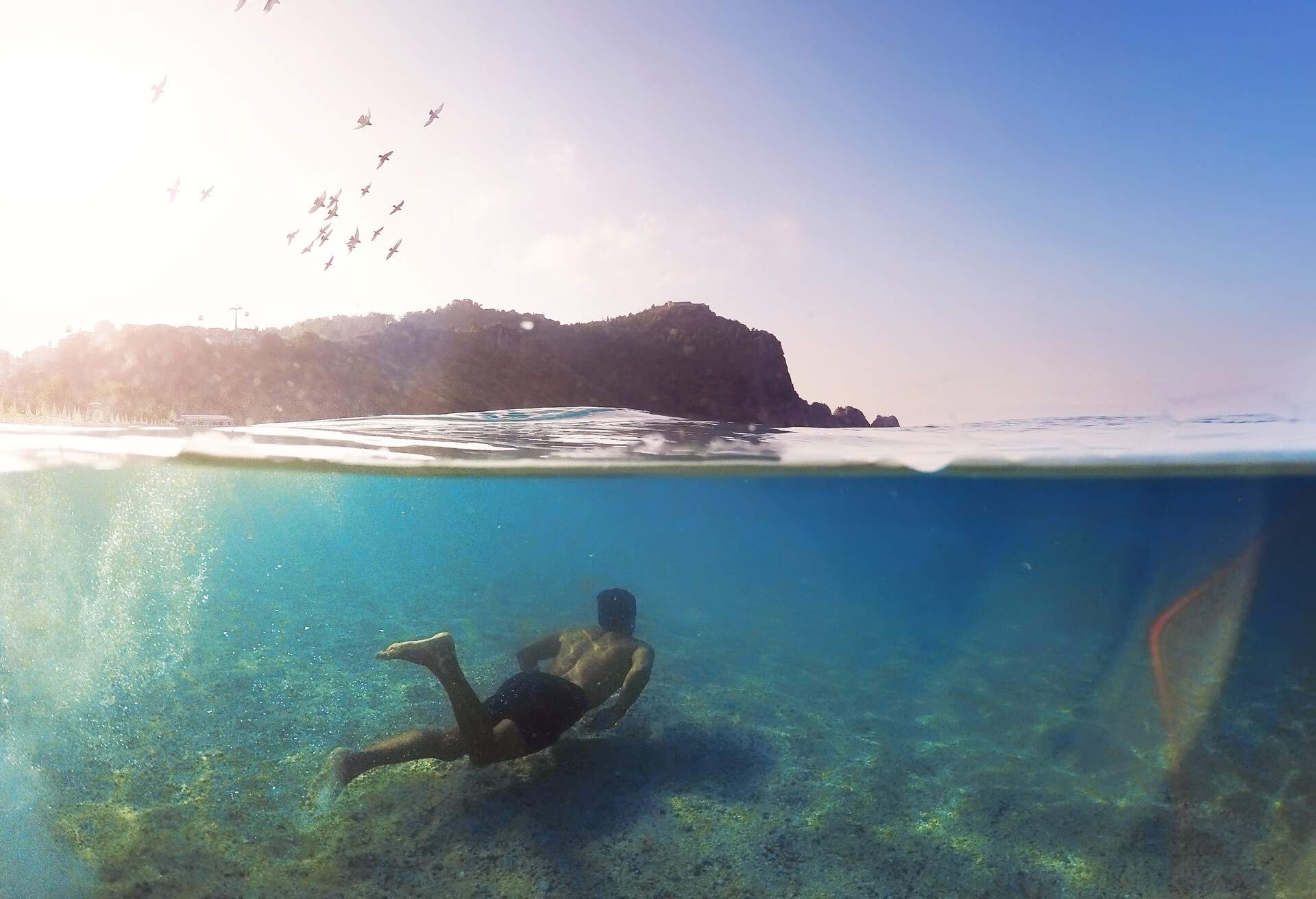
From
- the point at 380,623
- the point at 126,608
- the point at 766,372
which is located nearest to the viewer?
A: the point at 380,623

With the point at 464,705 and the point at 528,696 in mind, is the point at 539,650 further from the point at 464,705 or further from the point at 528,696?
the point at 464,705

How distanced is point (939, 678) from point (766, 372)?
1333cm

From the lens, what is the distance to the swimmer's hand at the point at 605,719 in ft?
22.7

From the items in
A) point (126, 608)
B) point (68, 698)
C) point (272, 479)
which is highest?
point (272, 479)

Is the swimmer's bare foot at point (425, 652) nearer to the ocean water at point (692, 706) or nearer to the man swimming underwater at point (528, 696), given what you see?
the man swimming underwater at point (528, 696)

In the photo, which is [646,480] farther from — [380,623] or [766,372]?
[380,623]

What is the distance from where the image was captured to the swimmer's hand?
22.7 ft

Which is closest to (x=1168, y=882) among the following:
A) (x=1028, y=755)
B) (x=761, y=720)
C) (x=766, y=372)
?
(x=1028, y=755)

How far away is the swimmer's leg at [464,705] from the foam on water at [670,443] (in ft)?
28.4

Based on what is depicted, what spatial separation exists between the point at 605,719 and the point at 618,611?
1.17m

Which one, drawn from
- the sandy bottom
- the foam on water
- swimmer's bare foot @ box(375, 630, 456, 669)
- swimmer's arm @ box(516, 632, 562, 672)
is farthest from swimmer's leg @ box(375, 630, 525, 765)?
the foam on water

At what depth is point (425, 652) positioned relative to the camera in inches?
231

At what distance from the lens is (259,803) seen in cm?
653

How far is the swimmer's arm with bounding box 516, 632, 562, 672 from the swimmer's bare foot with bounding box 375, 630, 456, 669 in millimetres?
1857
